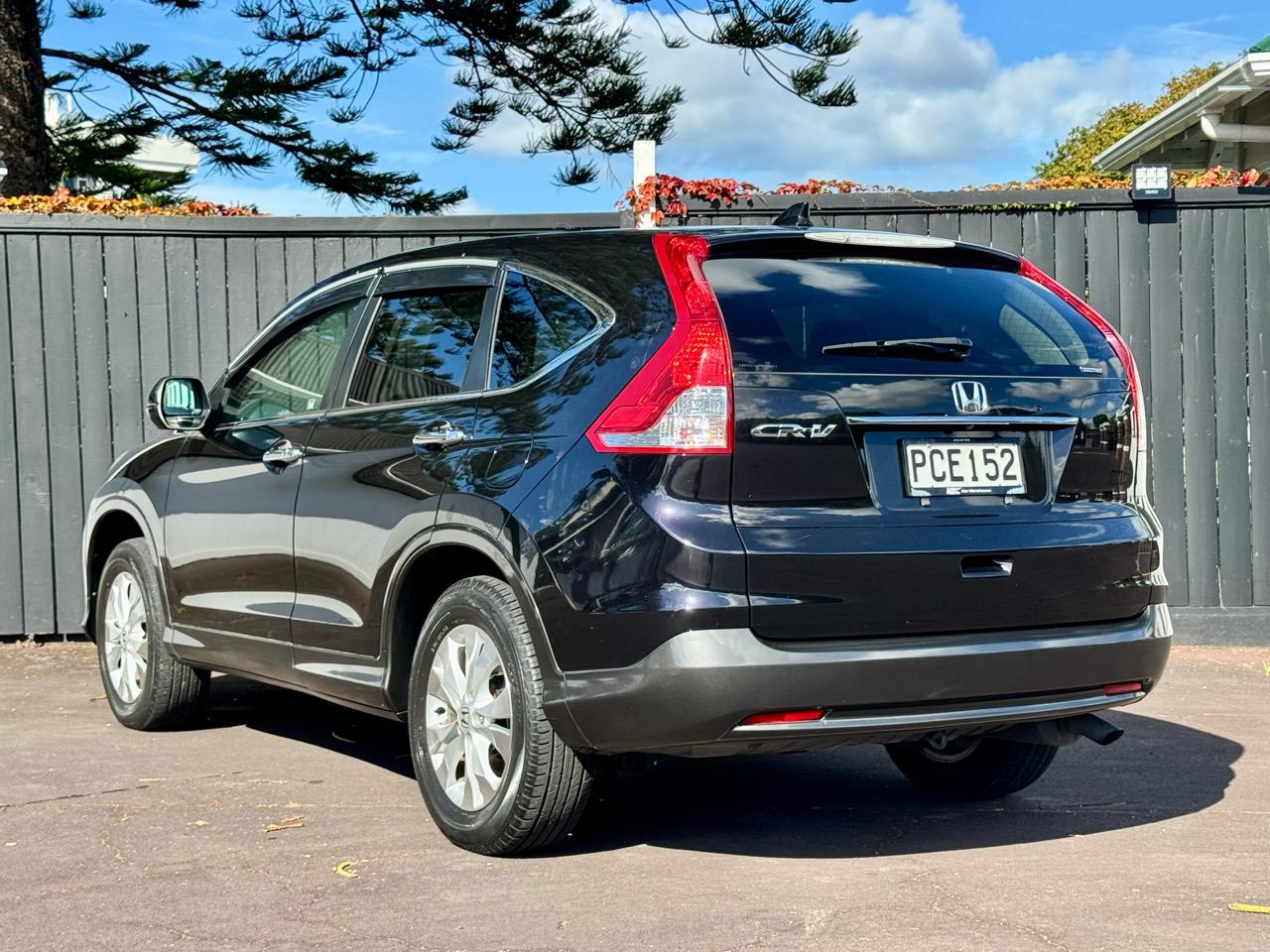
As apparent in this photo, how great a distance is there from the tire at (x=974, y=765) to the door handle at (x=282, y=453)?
219 cm

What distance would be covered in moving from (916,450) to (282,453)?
2.33 metres

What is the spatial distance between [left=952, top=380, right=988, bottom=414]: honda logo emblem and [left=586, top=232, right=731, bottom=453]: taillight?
64 centimetres

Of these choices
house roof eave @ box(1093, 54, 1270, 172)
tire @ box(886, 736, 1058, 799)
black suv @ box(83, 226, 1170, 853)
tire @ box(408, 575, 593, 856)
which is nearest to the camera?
black suv @ box(83, 226, 1170, 853)

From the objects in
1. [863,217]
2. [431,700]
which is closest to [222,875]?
[431,700]

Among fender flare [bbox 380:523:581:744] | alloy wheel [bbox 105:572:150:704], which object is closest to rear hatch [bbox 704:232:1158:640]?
fender flare [bbox 380:523:581:744]

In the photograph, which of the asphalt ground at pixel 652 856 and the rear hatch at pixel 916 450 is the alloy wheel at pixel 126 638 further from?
the rear hatch at pixel 916 450

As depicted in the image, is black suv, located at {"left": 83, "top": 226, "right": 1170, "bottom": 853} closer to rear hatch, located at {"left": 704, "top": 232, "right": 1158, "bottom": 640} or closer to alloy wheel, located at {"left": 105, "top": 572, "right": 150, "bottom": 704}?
rear hatch, located at {"left": 704, "top": 232, "right": 1158, "bottom": 640}

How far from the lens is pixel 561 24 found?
52.7ft

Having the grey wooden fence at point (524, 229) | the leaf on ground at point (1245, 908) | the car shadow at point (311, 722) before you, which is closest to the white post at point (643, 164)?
the grey wooden fence at point (524, 229)

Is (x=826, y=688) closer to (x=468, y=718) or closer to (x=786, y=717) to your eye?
(x=786, y=717)

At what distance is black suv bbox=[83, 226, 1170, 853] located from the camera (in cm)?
389

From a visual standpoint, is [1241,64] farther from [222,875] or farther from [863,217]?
[222,875]

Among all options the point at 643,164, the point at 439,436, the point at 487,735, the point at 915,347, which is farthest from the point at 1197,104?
the point at 487,735

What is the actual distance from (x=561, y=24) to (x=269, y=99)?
122 inches
